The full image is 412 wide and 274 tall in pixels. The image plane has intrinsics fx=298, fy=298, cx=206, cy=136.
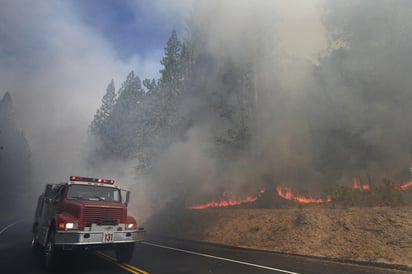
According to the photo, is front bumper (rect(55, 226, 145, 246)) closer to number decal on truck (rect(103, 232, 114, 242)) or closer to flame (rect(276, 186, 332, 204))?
number decal on truck (rect(103, 232, 114, 242))

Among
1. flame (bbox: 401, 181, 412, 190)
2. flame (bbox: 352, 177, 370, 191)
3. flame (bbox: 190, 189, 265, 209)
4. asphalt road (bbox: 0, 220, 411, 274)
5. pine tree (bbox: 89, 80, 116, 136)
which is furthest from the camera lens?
pine tree (bbox: 89, 80, 116, 136)

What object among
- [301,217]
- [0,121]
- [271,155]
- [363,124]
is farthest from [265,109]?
[0,121]

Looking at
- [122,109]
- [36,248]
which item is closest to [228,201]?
[36,248]

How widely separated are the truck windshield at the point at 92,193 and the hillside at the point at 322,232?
5902 mm

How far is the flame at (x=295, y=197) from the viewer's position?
14445 mm

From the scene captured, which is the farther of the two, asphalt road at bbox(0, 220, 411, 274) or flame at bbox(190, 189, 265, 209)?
flame at bbox(190, 189, 265, 209)

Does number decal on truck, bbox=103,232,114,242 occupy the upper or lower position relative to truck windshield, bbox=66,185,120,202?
lower

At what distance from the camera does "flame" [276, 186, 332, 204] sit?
14.4 meters

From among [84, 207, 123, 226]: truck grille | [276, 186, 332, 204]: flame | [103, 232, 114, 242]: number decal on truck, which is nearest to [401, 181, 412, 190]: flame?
[276, 186, 332, 204]: flame

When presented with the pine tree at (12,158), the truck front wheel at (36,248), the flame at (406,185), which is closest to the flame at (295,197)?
the flame at (406,185)

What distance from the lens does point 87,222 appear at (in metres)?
7.81

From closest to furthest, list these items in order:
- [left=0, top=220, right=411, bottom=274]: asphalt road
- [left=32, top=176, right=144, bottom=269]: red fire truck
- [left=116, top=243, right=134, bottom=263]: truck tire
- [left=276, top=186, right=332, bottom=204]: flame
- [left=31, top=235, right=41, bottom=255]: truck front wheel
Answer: [left=32, top=176, right=144, bottom=269]: red fire truck, [left=0, top=220, right=411, bottom=274]: asphalt road, [left=116, top=243, right=134, bottom=263]: truck tire, [left=31, top=235, right=41, bottom=255]: truck front wheel, [left=276, top=186, right=332, bottom=204]: flame

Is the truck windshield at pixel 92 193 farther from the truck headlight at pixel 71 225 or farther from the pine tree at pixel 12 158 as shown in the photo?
the pine tree at pixel 12 158

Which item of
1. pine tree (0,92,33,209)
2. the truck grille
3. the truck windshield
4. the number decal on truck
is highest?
pine tree (0,92,33,209)
